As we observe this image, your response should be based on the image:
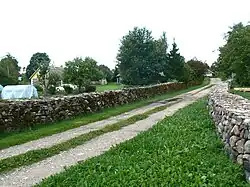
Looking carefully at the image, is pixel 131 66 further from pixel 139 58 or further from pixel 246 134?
pixel 246 134

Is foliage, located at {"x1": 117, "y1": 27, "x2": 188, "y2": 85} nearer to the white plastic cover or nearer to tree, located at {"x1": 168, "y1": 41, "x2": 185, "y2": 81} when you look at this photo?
tree, located at {"x1": 168, "y1": 41, "x2": 185, "y2": 81}

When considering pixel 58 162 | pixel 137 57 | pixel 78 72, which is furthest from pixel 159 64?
pixel 58 162

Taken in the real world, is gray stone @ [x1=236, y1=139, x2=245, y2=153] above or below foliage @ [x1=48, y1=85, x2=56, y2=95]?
above

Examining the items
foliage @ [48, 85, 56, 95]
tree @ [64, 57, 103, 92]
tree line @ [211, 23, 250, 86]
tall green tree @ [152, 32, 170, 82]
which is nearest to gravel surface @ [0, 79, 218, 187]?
tree line @ [211, 23, 250, 86]

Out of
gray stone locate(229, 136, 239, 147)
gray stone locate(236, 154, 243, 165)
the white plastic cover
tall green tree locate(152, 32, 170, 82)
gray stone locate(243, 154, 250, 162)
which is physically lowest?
the white plastic cover

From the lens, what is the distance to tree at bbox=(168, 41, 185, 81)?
52.1 meters

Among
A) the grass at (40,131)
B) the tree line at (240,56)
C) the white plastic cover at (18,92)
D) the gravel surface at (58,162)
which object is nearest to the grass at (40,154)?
the gravel surface at (58,162)

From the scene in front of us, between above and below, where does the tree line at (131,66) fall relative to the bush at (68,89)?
above

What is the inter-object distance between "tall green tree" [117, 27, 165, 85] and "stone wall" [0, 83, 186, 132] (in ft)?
53.9

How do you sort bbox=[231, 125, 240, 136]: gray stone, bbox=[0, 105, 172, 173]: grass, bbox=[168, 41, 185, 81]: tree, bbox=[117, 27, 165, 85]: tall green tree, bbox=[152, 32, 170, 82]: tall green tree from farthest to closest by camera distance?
bbox=[168, 41, 185, 81]: tree
bbox=[152, 32, 170, 82]: tall green tree
bbox=[117, 27, 165, 85]: tall green tree
bbox=[0, 105, 172, 173]: grass
bbox=[231, 125, 240, 136]: gray stone

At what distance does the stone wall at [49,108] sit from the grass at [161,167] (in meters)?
5.73

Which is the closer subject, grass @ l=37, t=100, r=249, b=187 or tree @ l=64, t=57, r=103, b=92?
grass @ l=37, t=100, r=249, b=187

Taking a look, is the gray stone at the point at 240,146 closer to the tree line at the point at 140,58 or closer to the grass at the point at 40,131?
the grass at the point at 40,131

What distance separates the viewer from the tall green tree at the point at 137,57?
43062 mm
